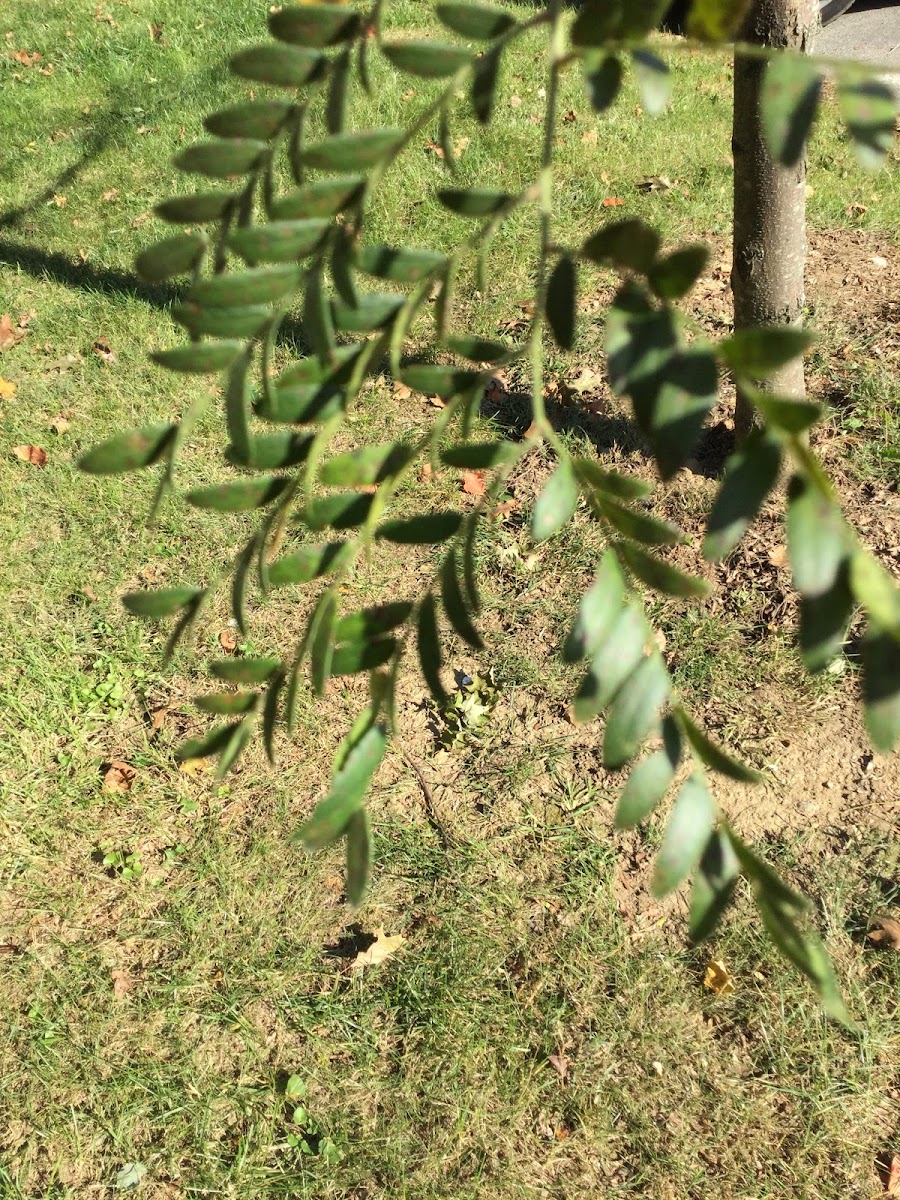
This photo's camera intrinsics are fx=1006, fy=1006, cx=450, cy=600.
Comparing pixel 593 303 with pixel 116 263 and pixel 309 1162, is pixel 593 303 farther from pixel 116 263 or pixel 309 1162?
pixel 309 1162

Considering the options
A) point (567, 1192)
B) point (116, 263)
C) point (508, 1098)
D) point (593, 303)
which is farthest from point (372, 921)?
point (116, 263)

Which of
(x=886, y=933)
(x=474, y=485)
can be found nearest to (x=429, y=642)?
(x=886, y=933)

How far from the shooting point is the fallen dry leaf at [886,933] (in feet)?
7.68

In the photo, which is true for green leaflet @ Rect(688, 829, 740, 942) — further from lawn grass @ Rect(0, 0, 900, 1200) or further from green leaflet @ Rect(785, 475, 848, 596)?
lawn grass @ Rect(0, 0, 900, 1200)

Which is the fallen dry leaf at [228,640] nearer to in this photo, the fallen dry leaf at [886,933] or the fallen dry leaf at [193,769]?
the fallen dry leaf at [193,769]

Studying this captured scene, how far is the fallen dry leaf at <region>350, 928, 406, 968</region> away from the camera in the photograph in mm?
2479

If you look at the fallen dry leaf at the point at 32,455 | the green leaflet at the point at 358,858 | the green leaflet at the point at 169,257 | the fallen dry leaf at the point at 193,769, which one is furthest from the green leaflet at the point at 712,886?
the fallen dry leaf at the point at 32,455

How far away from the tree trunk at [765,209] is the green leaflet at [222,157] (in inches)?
71.4

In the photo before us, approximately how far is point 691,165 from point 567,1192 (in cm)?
477

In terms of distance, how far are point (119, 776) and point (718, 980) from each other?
1752 mm

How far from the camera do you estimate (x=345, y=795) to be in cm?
78

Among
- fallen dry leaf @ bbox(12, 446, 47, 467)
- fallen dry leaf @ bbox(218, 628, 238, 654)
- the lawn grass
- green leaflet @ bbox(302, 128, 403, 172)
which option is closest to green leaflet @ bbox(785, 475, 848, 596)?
green leaflet @ bbox(302, 128, 403, 172)

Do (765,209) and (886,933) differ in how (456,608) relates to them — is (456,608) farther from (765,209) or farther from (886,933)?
(765,209)

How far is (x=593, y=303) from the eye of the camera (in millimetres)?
4195
